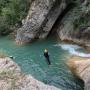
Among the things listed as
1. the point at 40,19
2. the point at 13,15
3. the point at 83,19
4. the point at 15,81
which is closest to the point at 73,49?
the point at 83,19

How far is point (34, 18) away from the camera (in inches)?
1309

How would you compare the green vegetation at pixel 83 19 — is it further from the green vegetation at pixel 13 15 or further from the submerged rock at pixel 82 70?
the green vegetation at pixel 13 15

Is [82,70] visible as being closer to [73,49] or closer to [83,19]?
[73,49]

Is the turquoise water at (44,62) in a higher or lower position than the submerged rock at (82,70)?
lower

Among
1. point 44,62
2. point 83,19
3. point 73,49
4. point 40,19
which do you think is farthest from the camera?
point 40,19

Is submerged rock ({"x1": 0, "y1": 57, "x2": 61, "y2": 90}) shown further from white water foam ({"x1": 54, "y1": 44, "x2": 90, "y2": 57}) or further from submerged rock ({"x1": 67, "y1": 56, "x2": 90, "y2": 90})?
white water foam ({"x1": 54, "y1": 44, "x2": 90, "y2": 57})

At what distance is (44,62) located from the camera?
23.5 m

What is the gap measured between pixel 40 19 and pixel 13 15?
6.26 m

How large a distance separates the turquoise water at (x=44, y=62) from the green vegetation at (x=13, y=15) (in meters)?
4.79

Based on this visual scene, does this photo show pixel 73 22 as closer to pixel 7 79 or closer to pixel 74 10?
pixel 74 10

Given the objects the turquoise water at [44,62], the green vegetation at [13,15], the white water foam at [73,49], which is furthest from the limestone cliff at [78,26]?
the green vegetation at [13,15]

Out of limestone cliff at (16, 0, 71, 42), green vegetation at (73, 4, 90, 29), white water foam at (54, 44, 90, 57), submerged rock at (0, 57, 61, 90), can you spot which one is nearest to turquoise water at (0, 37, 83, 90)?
white water foam at (54, 44, 90, 57)

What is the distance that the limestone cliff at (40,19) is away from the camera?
32812 mm

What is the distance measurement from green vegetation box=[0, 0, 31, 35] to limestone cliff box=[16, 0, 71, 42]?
11.7 ft
